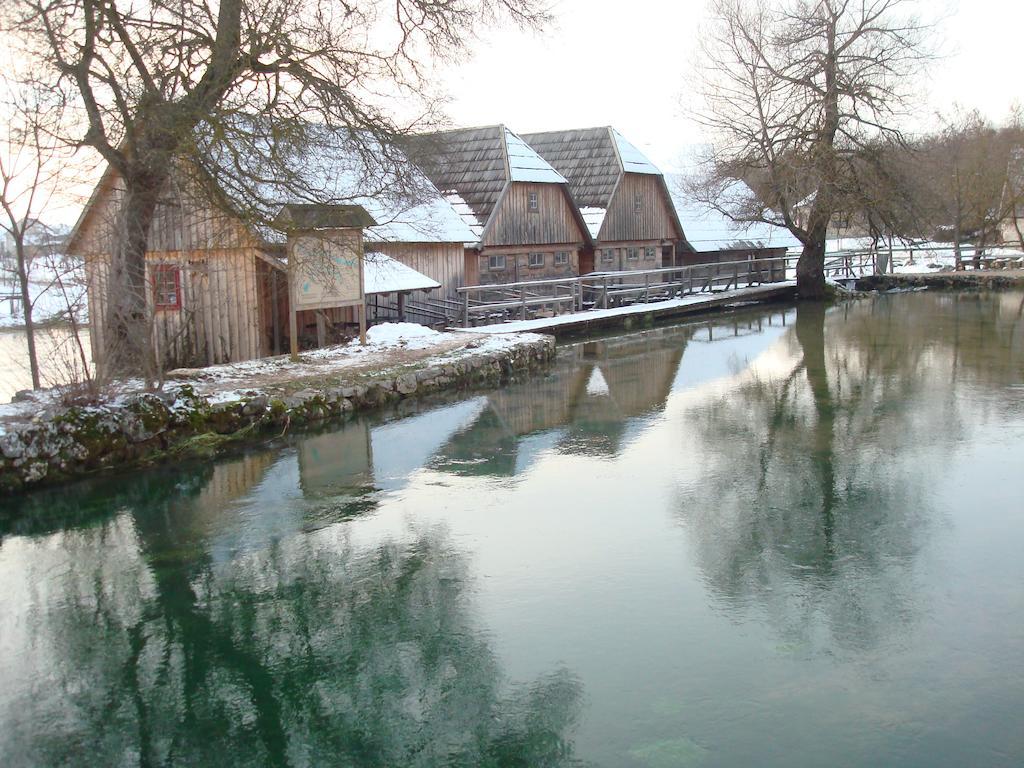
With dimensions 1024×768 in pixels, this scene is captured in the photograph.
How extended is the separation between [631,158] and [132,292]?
73.9 feet

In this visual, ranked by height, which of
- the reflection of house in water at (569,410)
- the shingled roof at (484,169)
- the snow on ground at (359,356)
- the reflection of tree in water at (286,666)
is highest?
the shingled roof at (484,169)

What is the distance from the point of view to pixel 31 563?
835 centimetres

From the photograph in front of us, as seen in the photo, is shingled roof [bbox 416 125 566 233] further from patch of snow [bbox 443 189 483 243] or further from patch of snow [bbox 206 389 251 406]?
patch of snow [bbox 206 389 251 406]

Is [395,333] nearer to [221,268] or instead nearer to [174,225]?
[221,268]

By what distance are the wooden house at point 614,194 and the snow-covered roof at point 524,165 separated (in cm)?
303

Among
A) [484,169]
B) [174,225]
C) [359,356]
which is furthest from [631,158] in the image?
[174,225]

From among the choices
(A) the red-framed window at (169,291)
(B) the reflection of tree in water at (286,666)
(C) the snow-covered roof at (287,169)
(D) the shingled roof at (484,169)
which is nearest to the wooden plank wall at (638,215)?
(D) the shingled roof at (484,169)

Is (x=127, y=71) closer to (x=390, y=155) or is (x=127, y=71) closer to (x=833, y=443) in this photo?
(x=390, y=155)

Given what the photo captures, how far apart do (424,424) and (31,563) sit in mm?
6322

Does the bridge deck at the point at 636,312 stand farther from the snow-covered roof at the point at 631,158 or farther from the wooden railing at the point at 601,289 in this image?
the snow-covered roof at the point at 631,158

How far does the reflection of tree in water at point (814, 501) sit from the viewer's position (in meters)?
7.04

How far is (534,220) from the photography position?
91.2 ft

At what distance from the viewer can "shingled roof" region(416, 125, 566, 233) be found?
26.6m

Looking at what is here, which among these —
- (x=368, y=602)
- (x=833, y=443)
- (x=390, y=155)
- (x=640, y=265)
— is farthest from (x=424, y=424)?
(x=640, y=265)
